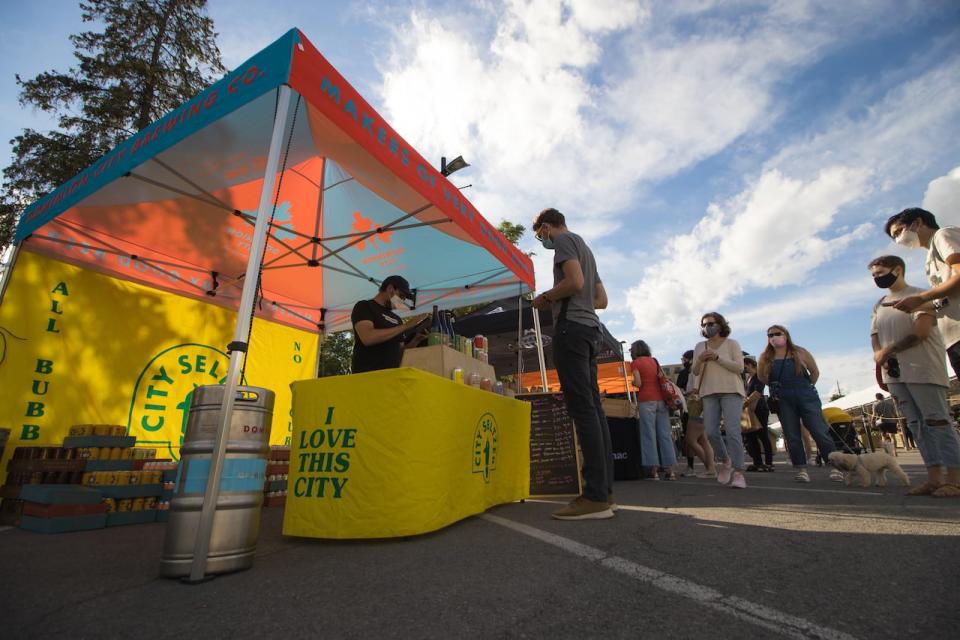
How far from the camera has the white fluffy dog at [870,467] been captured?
396 cm

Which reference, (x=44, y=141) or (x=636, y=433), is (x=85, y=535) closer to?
(x=636, y=433)

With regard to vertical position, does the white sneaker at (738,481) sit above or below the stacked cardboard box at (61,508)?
above

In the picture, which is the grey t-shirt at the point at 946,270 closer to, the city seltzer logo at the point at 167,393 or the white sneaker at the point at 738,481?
the white sneaker at the point at 738,481

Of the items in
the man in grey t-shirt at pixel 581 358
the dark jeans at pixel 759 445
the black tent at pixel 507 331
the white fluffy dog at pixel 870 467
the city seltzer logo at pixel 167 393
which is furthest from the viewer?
the black tent at pixel 507 331

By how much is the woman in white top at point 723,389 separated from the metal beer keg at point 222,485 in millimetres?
4078

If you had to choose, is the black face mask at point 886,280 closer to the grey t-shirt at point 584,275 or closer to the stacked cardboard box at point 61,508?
the grey t-shirt at point 584,275

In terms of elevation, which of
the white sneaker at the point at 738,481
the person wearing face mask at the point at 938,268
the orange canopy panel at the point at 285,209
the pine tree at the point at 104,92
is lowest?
the white sneaker at the point at 738,481

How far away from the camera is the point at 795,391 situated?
492cm

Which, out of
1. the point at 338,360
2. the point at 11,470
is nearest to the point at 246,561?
the point at 11,470

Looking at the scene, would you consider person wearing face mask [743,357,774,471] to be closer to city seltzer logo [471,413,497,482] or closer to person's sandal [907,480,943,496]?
person's sandal [907,480,943,496]

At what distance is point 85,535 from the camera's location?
295 centimetres

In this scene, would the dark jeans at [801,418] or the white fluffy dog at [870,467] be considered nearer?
the white fluffy dog at [870,467]

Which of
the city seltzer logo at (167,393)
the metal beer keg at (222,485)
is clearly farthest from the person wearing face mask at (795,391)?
the city seltzer logo at (167,393)

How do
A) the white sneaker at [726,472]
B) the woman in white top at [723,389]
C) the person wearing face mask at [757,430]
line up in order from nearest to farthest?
the woman in white top at [723,389] < the white sneaker at [726,472] < the person wearing face mask at [757,430]
